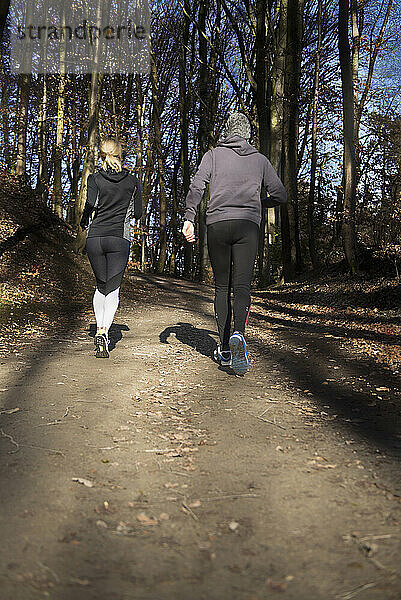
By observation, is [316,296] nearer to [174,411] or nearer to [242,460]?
[174,411]

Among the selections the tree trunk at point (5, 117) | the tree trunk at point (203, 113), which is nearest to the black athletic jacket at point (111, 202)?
the tree trunk at point (5, 117)

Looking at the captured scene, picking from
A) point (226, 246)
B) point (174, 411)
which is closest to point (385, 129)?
point (226, 246)

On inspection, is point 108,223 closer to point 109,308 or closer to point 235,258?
Result: point 109,308

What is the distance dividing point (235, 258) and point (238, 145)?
1080 mm

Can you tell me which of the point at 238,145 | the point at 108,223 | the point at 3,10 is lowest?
the point at 108,223

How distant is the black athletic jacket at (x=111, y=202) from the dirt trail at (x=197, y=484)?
5.26 feet

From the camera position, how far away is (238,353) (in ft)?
17.9

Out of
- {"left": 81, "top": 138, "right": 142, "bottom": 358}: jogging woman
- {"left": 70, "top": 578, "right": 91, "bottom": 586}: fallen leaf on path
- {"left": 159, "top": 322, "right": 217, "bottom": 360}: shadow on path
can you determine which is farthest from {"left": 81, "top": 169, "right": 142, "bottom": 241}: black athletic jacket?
{"left": 70, "top": 578, "right": 91, "bottom": 586}: fallen leaf on path

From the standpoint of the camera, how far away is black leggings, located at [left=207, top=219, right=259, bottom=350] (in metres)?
5.55

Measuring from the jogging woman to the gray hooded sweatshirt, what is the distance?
3.83ft

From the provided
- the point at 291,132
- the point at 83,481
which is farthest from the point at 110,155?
the point at 291,132

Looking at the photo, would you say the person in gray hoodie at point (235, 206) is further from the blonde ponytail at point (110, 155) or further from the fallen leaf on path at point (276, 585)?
the fallen leaf on path at point (276, 585)

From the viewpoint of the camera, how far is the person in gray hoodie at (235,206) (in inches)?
218

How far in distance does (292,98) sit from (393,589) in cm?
1865
